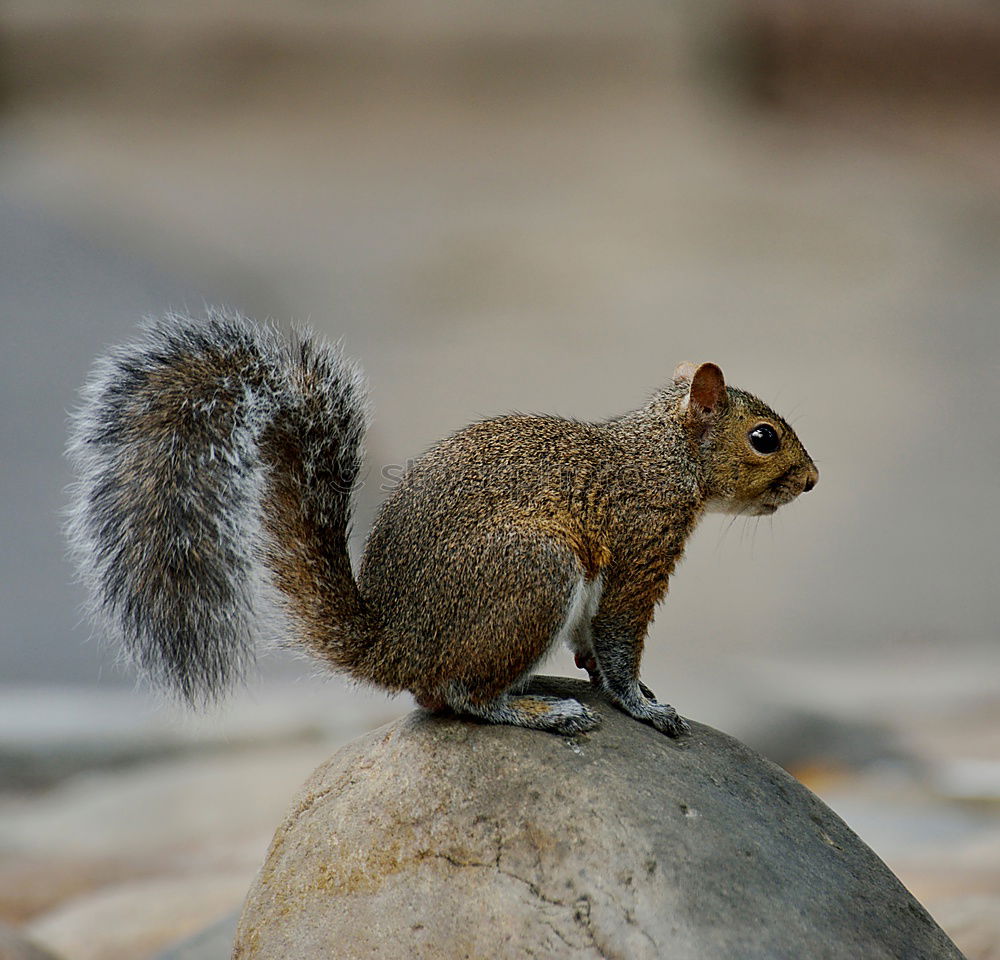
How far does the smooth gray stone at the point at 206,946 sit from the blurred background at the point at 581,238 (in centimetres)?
342

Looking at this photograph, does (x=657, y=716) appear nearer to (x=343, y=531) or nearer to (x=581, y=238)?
(x=343, y=531)

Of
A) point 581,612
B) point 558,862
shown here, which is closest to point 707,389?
point 581,612

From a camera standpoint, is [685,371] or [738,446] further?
[685,371]

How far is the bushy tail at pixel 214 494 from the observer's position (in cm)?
213

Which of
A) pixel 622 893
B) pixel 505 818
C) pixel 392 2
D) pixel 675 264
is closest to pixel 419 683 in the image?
pixel 505 818

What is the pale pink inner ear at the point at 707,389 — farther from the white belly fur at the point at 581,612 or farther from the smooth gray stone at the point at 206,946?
the smooth gray stone at the point at 206,946

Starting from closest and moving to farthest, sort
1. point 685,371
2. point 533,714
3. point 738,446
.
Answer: point 533,714 < point 738,446 < point 685,371

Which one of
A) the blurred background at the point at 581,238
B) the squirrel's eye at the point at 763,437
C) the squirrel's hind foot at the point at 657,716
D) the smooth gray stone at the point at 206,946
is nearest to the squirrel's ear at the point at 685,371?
the squirrel's eye at the point at 763,437

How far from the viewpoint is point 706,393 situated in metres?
2.44

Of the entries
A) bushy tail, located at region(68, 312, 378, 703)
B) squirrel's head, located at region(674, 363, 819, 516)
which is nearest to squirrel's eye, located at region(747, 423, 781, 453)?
squirrel's head, located at region(674, 363, 819, 516)

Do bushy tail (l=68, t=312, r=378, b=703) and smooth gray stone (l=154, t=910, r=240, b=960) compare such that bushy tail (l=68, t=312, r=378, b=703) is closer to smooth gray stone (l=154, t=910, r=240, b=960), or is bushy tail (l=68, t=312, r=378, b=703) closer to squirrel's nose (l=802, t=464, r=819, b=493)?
squirrel's nose (l=802, t=464, r=819, b=493)

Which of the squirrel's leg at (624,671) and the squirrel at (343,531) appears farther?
the squirrel's leg at (624,671)

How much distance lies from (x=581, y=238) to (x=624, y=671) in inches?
239

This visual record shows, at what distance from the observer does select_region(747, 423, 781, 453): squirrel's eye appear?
2463 mm
